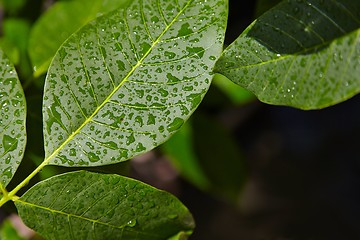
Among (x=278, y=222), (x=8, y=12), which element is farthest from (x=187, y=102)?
(x=278, y=222)

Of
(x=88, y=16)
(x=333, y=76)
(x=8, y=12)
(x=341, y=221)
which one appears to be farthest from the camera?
(x=341, y=221)

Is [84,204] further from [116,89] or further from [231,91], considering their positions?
[231,91]

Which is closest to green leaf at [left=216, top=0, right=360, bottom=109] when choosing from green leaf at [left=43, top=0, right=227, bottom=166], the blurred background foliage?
green leaf at [left=43, top=0, right=227, bottom=166]

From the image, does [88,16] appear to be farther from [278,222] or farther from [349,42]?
[278,222]

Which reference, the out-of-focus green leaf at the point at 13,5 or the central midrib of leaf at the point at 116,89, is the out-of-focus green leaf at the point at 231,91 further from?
the central midrib of leaf at the point at 116,89

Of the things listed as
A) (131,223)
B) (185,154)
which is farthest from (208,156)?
(131,223)

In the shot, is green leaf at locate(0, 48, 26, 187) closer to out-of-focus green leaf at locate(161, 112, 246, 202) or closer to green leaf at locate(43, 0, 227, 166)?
green leaf at locate(43, 0, 227, 166)
